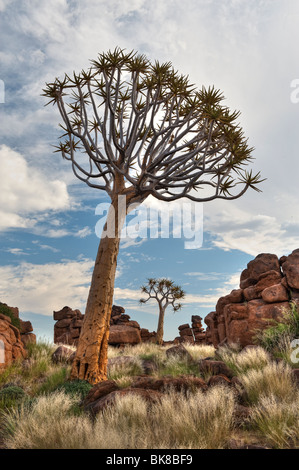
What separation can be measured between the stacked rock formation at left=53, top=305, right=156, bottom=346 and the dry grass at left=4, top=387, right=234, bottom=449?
60.2 ft

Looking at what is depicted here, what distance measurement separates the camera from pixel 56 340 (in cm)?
2533

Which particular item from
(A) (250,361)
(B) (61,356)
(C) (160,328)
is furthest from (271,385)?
(C) (160,328)

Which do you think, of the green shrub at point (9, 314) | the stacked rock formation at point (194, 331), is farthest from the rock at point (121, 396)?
the stacked rock formation at point (194, 331)

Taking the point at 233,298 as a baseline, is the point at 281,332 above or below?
below

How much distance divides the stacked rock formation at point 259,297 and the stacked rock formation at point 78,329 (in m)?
8.58

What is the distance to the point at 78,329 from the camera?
82.3ft

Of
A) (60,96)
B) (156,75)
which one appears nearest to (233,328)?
(156,75)

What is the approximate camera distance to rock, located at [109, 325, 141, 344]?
78.2 ft

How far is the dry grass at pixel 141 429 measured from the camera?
4594 mm

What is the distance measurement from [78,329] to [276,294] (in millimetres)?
15447

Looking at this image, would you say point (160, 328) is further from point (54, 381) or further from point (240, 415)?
point (240, 415)

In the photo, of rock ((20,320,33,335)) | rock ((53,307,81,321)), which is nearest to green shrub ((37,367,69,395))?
rock ((20,320,33,335))

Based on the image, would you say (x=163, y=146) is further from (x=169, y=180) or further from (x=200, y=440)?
(x=200, y=440)
